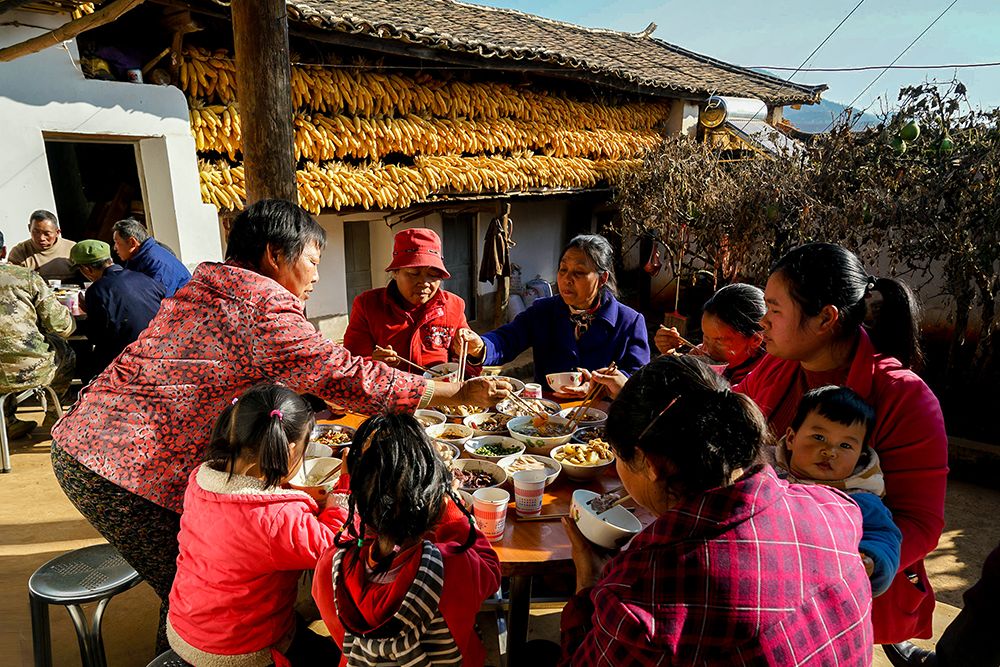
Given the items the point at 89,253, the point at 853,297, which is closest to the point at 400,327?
the point at 853,297

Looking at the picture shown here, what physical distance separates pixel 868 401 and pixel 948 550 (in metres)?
3.57

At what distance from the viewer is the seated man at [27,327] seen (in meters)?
4.80

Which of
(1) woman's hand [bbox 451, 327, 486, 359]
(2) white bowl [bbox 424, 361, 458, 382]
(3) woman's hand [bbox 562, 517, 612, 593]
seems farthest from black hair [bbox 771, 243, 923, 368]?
(1) woman's hand [bbox 451, 327, 486, 359]

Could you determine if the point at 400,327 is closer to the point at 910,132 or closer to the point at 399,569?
the point at 399,569

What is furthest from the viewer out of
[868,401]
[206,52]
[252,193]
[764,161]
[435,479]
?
[764,161]

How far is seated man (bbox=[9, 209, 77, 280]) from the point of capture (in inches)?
216

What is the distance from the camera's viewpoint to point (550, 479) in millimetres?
2260

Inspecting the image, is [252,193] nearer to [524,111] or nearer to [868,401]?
[868,401]

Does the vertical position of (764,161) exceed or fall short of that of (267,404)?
it exceeds it

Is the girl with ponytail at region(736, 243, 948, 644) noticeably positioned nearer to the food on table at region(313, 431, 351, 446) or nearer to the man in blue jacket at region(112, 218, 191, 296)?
the food on table at region(313, 431, 351, 446)

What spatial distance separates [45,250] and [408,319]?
15.9 feet

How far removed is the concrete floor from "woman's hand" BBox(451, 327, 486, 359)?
1.55 meters

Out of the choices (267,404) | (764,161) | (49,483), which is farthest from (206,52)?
(764,161)

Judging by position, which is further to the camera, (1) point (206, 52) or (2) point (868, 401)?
(1) point (206, 52)
